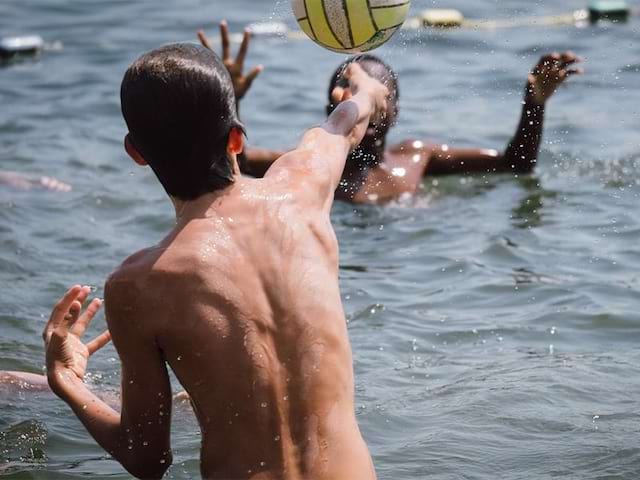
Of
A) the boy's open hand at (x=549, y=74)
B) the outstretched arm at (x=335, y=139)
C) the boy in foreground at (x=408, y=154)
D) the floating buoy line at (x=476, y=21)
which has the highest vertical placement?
the outstretched arm at (x=335, y=139)

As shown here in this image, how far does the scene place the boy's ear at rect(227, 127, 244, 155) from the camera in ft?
11.9

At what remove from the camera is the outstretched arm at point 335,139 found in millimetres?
4000

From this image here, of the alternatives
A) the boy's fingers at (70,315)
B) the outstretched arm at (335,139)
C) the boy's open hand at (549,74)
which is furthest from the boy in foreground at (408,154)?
the boy's fingers at (70,315)

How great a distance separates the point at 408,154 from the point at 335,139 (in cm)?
480

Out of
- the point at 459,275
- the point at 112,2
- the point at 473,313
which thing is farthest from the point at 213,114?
the point at 112,2

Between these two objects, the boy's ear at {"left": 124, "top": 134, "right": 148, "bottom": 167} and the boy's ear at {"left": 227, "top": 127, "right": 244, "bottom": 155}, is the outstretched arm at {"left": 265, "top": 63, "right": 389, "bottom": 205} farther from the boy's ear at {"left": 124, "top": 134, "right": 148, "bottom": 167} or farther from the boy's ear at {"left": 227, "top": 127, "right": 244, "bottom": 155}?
the boy's ear at {"left": 124, "top": 134, "right": 148, "bottom": 167}

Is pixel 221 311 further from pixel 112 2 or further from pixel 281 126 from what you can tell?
pixel 112 2

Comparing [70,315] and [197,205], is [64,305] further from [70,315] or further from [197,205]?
[197,205]

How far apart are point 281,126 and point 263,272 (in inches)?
303

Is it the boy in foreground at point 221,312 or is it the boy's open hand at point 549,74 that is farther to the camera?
the boy's open hand at point 549,74

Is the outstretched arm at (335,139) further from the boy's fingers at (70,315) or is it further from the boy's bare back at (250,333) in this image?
the boy's fingers at (70,315)

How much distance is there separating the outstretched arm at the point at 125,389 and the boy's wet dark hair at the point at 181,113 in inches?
15.3

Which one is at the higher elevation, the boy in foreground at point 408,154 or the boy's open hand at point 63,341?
the boy's open hand at point 63,341

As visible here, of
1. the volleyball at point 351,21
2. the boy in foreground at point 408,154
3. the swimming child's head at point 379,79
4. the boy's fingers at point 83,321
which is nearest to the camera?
the boy's fingers at point 83,321
